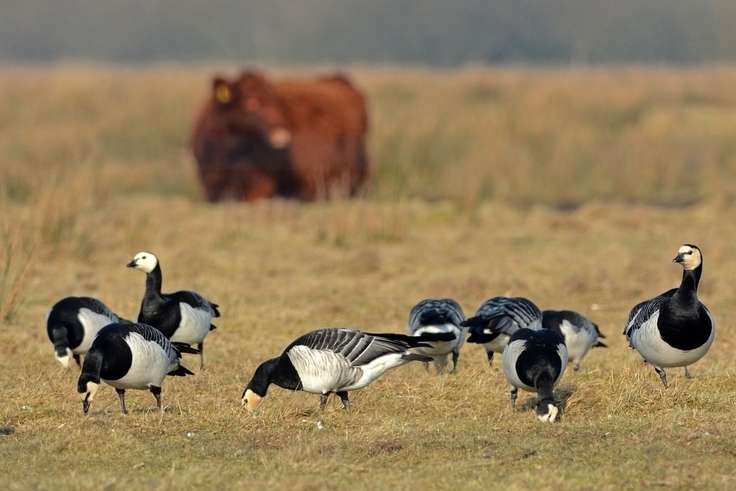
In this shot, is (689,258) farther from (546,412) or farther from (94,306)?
(94,306)

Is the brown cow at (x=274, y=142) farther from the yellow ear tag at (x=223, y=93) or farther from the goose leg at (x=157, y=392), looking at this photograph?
the goose leg at (x=157, y=392)

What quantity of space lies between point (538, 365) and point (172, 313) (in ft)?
11.4

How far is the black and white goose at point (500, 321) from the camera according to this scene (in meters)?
8.97

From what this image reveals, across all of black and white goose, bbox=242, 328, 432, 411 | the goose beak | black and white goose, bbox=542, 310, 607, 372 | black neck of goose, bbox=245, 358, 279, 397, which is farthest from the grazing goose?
the goose beak

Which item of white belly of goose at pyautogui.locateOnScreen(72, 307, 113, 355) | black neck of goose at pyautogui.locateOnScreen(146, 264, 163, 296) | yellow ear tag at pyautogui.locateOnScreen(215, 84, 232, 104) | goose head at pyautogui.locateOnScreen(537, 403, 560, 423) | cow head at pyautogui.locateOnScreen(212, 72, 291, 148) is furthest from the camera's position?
cow head at pyautogui.locateOnScreen(212, 72, 291, 148)

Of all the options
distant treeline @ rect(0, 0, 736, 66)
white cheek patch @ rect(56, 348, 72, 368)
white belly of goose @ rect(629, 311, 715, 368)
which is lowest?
white cheek patch @ rect(56, 348, 72, 368)

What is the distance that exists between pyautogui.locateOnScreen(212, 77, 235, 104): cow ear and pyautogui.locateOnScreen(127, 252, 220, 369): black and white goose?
10.2 meters

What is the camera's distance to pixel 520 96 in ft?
97.3

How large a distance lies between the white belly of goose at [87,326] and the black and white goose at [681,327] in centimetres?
433

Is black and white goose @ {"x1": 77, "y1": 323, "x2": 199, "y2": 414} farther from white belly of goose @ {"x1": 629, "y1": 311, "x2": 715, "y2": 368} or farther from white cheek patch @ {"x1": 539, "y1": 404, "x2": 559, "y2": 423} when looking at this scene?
white belly of goose @ {"x1": 629, "y1": 311, "x2": 715, "y2": 368}

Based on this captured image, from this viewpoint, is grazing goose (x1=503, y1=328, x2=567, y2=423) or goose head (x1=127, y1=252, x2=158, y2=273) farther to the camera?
goose head (x1=127, y1=252, x2=158, y2=273)

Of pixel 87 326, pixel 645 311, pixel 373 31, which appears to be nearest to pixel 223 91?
pixel 87 326

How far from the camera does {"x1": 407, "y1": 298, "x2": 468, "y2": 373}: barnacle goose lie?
9086mm

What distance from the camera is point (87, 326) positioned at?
371 inches
